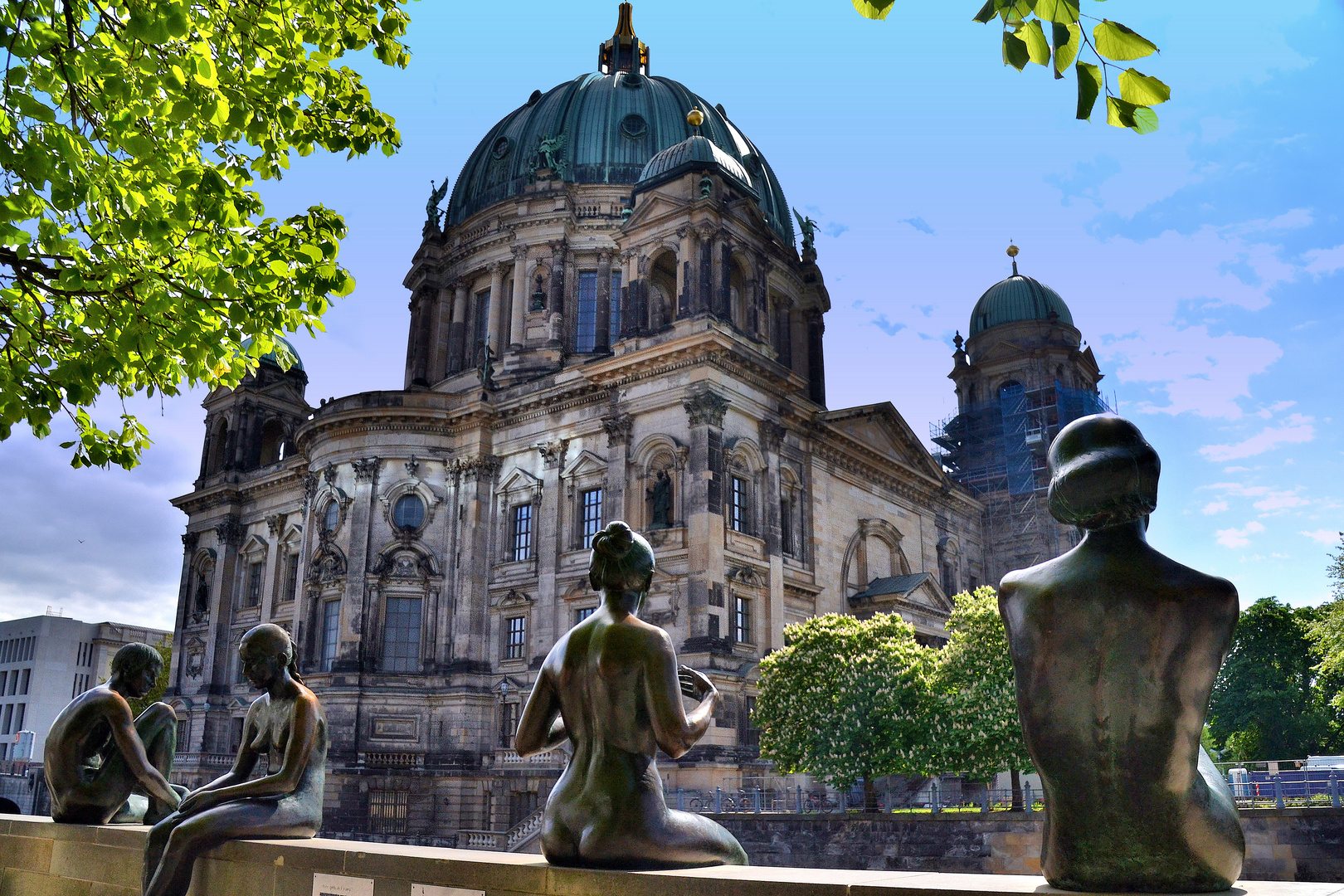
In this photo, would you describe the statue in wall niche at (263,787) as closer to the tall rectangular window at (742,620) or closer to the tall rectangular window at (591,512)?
the tall rectangular window at (742,620)

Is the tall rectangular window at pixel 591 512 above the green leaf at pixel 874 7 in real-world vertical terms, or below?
above

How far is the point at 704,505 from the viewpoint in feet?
113

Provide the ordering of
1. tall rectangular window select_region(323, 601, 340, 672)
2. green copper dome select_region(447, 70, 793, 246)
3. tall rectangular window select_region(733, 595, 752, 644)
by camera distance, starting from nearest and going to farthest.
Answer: tall rectangular window select_region(733, 595, 752, 644) < tall rectangular window select_region(323, 601, 340, 672) < green copper dome select_region(447, 70, 793, 246)

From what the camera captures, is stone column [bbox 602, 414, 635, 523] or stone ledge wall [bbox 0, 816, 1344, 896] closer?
stone ledge wall [bbox 0, 816, 1344, 896]

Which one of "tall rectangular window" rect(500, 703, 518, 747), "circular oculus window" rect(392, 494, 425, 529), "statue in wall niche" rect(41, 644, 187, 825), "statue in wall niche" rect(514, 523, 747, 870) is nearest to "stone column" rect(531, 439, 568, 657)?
"tall rectangular window" rect(500, 703, 518, 747)

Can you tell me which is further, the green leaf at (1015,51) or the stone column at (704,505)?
the stone column at (704,505)

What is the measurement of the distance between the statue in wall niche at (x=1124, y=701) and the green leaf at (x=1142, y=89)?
1288mm

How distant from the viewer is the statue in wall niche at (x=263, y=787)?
22.2ft

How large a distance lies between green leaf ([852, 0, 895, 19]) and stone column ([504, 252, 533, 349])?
44.6m

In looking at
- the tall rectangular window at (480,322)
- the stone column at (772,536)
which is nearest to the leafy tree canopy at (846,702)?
the stone column at (772,536)

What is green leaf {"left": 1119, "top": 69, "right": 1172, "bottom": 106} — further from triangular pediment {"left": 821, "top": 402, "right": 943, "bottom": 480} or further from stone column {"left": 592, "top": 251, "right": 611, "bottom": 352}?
stone column {"left": 592, "top": 251, "right": 611, "bottom": 352}

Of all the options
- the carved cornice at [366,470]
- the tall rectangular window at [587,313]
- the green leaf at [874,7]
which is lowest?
the green leaf at [874,7]

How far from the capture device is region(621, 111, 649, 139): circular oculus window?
52625mm

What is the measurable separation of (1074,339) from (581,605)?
35.7 m
